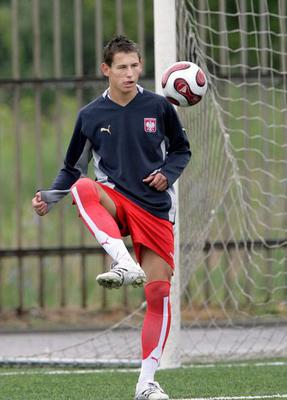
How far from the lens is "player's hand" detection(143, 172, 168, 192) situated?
7570 millimetres

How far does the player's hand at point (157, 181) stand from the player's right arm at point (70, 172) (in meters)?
0.47

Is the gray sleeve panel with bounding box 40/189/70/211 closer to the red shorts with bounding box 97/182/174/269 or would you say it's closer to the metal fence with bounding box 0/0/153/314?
the red shorts with bounding box 97/182/174/269

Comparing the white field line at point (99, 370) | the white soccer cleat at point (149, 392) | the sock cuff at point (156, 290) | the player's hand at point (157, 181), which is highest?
the player's hand at point (157, 181)

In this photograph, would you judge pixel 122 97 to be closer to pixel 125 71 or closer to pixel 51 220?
pixel 125 71

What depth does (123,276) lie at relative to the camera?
277 inches

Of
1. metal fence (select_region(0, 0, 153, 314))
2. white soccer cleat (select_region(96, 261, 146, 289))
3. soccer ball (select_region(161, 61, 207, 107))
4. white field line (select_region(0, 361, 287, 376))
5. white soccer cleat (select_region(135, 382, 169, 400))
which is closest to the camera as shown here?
white soccer cleat (select_region(96, 261, 146, 289))

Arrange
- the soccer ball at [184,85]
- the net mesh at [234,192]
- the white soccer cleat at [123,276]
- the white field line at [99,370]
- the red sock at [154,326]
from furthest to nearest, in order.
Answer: the net mesh at [234,192] < the white field line at [99,370] < the soccer ball at [184,85] < the red sock at [154,326] < the white soccer cleat at [123,276]

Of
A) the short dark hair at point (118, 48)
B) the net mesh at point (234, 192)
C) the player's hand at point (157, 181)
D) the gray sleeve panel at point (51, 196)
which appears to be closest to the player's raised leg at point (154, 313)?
the player's hand at point (157, 181)

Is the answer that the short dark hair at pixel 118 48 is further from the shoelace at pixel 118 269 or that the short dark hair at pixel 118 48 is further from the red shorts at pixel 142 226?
the shoelace at pixel 118 269

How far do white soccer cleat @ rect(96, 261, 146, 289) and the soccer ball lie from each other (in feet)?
3.97

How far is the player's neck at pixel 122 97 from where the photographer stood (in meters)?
7.75

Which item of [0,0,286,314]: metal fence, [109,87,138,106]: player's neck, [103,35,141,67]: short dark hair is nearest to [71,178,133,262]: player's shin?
[109,87,138,106]: player's neck

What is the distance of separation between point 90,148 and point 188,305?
515 cm

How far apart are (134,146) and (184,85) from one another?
52 centimetres
